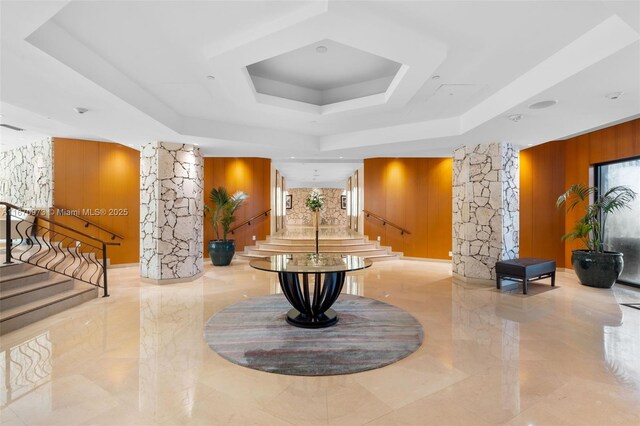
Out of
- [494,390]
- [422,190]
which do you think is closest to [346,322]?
[494,390]

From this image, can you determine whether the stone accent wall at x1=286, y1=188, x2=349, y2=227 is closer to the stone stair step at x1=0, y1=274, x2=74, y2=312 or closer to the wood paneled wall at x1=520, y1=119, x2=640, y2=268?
the wood paneled wall at x1=520, y1=119, x2=640, y2=268

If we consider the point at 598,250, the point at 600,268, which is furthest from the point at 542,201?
the point at 600,268

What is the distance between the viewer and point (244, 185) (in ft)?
29.4

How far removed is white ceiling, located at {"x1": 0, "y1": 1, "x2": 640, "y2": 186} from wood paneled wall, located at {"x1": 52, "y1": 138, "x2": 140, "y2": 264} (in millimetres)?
1532

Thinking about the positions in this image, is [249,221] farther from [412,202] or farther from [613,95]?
[613,95]

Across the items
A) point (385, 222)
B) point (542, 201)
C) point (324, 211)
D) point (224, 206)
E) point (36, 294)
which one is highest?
point (542, 201)

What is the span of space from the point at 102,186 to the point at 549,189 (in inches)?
441

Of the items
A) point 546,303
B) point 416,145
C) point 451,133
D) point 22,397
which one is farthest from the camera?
point 416,145

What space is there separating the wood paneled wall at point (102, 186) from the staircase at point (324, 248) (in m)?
2.99

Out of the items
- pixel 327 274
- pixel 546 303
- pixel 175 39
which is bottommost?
pixel 546 303

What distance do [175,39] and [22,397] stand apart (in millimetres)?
3505

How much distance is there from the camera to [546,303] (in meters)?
4.87

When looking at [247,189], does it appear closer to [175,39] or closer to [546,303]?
[175,39]

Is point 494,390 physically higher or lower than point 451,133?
lower
